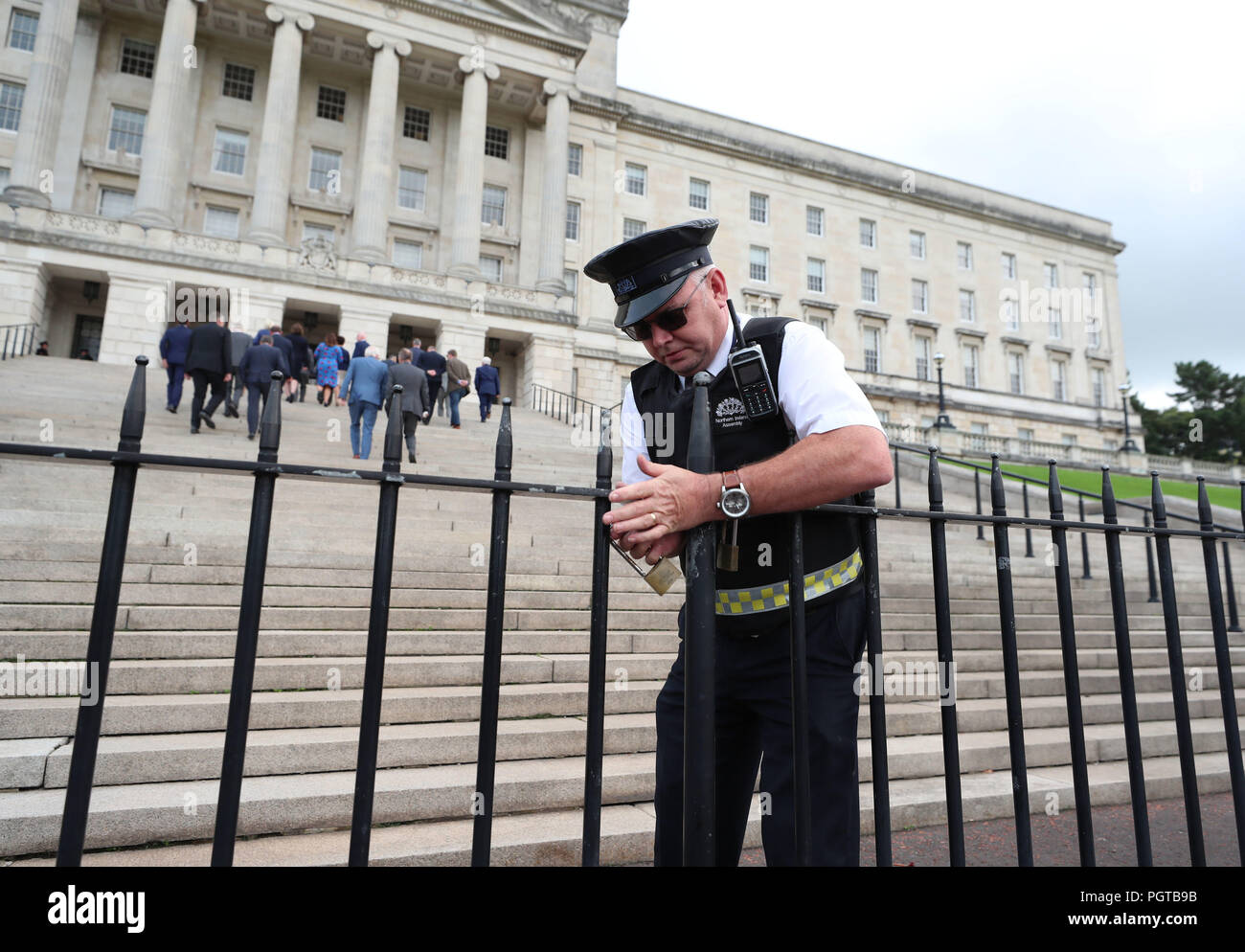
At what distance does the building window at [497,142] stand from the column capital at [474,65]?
13.2 ft

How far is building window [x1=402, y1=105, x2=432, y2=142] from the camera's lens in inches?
1394

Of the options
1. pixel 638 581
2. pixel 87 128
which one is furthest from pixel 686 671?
pixel 87 128

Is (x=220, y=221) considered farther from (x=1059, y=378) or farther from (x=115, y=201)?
(x=1059, y=378)

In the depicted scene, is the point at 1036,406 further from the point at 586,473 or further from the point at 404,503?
the point at 404,503

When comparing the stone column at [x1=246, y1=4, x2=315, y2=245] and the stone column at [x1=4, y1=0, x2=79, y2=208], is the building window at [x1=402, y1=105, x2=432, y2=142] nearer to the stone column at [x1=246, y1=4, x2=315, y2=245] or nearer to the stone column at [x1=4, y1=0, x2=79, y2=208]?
the stone column at [x1=246, y1=4, x2=315, y2=245]

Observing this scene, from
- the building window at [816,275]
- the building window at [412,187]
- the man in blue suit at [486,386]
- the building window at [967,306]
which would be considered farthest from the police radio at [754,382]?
the building window at [967,306]

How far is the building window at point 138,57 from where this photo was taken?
103ft

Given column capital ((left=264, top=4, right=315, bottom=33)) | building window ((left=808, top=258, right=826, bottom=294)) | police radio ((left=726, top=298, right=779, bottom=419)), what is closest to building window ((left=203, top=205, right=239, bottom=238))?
column capital ((left=264, top=4, right=315, bottom=33))

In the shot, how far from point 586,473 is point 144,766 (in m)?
11.1

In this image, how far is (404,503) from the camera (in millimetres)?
8773

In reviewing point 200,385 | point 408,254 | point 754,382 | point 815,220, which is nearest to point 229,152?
point 408,254

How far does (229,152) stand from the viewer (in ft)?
106

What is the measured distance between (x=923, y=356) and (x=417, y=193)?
32.8 meters

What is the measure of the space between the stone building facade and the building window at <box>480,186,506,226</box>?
0.38 feet
